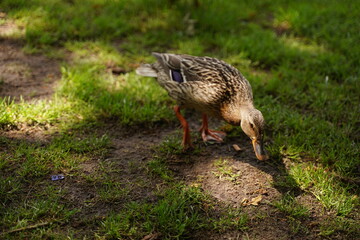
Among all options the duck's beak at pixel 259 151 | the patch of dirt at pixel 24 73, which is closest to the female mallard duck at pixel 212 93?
the duck's beak at pixel 259 151

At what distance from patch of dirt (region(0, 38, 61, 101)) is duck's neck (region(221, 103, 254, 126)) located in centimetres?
241

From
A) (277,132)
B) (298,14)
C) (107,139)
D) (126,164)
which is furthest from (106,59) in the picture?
(298,14)

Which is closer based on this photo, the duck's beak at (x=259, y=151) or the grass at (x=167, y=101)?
the grass at (x=167, y=101)

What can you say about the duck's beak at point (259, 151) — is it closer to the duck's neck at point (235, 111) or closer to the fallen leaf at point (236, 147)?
the duck's neck at point (235, 111)

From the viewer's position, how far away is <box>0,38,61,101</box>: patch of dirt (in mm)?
4766

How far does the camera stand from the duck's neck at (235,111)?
3.74 meters

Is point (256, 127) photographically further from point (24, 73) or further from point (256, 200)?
point (24, 73)

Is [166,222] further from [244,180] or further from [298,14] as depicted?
[298,14]

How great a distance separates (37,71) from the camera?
17.2 ft

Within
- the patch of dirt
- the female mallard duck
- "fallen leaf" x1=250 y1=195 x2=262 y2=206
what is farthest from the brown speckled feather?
the patch of dirt

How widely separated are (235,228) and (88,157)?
5.66 ft

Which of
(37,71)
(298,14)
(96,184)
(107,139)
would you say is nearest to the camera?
(96,184)

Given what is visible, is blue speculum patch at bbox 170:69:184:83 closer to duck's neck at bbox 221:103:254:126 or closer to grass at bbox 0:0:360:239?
grass at bbox 0:0:360:239

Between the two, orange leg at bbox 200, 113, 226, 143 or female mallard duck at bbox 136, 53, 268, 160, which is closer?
female mallard duck at bbox 136, 53, 268, 160
